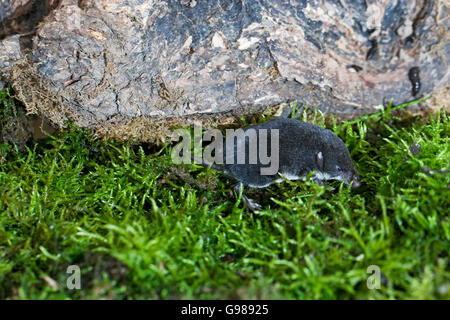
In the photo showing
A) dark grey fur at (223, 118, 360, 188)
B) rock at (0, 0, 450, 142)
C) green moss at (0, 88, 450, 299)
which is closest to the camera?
green moss at (0, 88, 450, 299)

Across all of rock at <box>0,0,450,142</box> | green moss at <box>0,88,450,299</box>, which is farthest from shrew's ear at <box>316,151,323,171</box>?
rock at <box>0,0,450,142</box>

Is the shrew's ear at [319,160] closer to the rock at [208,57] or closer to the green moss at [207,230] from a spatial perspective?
the green moss at [207,230]

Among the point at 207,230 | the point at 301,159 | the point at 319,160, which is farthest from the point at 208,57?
the point at 207,230

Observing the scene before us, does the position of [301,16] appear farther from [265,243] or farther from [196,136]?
[265,243]

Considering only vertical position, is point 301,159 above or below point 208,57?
below

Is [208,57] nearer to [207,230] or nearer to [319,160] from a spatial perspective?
[319,160]

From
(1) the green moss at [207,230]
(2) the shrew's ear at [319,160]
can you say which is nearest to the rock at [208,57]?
(1) the green moss at [207,230]

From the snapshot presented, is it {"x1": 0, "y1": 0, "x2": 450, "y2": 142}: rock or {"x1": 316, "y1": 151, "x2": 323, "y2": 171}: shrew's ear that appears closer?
{"x1": 0, "y1": 0, "x2": 450, "y2": 142}: rock

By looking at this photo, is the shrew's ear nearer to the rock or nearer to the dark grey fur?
the dark grey fur
